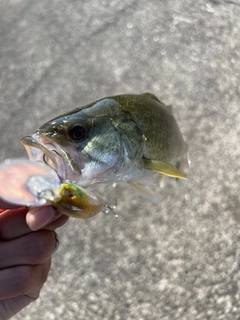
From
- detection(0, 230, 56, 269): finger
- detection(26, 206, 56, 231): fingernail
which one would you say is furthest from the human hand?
detection(26, 206, 56, 231): fingernail

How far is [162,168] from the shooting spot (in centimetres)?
110

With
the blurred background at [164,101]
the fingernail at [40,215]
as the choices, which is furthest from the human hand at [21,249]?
the blurred background at [164,101]

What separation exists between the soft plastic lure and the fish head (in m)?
0.06

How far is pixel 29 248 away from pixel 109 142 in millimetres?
344

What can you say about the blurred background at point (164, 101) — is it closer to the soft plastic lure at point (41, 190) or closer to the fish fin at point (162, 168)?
the fish fin at point (162, 168)

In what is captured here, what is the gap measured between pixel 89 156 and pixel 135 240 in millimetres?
853

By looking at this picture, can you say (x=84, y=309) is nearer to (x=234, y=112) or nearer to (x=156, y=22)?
(x=234, y=112)

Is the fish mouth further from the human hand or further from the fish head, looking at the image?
the human hand

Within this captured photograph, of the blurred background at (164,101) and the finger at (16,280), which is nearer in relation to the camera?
the finger at (16,280)

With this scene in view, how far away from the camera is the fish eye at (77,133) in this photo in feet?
3.16

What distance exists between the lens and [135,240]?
1733 mm

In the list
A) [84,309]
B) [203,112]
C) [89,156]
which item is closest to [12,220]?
[89,156]

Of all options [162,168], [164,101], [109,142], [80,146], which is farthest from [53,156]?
[164,101]

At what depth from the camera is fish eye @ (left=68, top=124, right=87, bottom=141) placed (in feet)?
3.16
